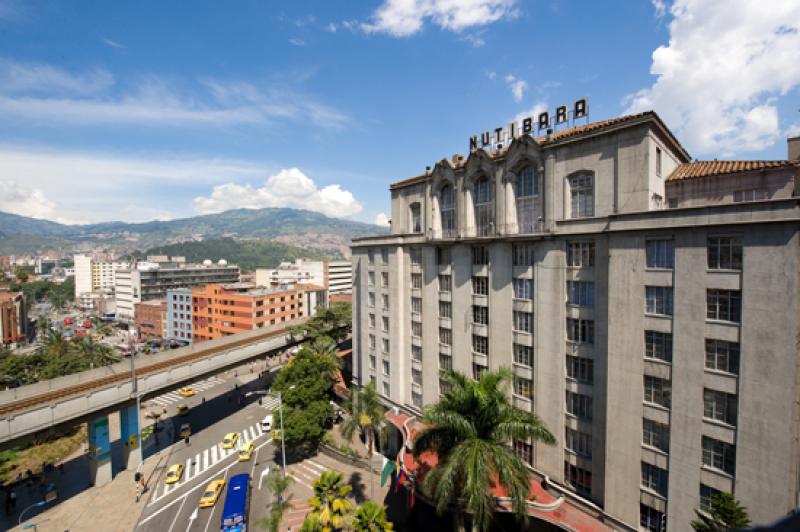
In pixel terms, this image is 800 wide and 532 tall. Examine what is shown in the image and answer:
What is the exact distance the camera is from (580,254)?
31.7 m

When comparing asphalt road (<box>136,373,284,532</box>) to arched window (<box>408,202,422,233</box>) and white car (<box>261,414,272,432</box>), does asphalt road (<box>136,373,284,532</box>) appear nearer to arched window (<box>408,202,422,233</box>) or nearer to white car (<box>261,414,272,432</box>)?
white car (<box>261,414,272,432</box>)

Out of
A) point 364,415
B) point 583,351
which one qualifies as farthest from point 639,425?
point 364,415

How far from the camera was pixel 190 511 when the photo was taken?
134 feet

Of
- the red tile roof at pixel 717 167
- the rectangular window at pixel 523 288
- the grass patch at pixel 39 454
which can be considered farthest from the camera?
the grass patch at pixel 39 454

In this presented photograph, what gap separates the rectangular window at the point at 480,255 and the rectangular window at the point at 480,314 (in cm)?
488

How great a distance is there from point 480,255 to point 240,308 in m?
86.7

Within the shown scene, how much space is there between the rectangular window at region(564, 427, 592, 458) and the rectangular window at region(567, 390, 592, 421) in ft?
4.90

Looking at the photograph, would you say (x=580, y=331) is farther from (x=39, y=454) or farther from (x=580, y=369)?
(x=39, y=454)

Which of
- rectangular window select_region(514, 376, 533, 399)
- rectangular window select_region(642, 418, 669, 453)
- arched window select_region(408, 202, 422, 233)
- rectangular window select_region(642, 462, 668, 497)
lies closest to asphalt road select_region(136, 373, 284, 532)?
rectangular window select_region(514, 376, 533, 399)

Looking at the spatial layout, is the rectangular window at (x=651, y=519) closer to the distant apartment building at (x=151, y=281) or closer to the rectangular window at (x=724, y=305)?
the rectangular window at (x=724, y=305)

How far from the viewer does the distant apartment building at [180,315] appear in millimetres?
118375

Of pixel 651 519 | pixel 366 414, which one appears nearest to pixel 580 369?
pixel 651 519

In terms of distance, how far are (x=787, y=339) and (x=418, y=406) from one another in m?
36.1

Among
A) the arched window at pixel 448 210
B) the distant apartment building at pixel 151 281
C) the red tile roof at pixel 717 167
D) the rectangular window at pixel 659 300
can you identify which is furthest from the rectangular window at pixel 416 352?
the distant apartment building at pixel 151 281
